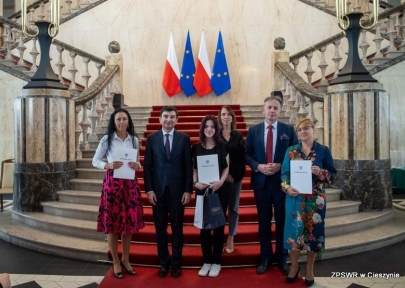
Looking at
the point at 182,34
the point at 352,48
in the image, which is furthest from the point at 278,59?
the point at 182,34

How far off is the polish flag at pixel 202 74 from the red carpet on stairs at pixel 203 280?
19.9 feet

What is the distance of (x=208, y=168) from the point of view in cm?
309

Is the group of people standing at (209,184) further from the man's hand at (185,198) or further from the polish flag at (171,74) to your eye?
the polish flag at (171,74)

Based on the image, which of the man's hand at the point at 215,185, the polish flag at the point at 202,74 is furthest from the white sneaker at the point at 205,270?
the polish flag at the point at 202,74

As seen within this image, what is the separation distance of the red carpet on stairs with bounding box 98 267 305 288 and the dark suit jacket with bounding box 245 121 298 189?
850mm

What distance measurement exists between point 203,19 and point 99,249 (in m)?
7.10

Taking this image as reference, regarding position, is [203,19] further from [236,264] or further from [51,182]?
A: [236,264]

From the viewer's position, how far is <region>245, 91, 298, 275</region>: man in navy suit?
3.22 meters

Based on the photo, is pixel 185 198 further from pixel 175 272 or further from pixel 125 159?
pixel 175 272

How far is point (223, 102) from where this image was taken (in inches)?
371

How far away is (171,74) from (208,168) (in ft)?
20.8

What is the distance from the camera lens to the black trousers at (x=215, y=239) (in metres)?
3.23

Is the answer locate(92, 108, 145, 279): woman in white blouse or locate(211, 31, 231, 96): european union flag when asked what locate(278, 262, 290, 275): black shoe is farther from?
locate(211, 31, 231, 96): european union flag

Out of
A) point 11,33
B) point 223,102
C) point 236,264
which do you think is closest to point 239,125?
point 223,102
